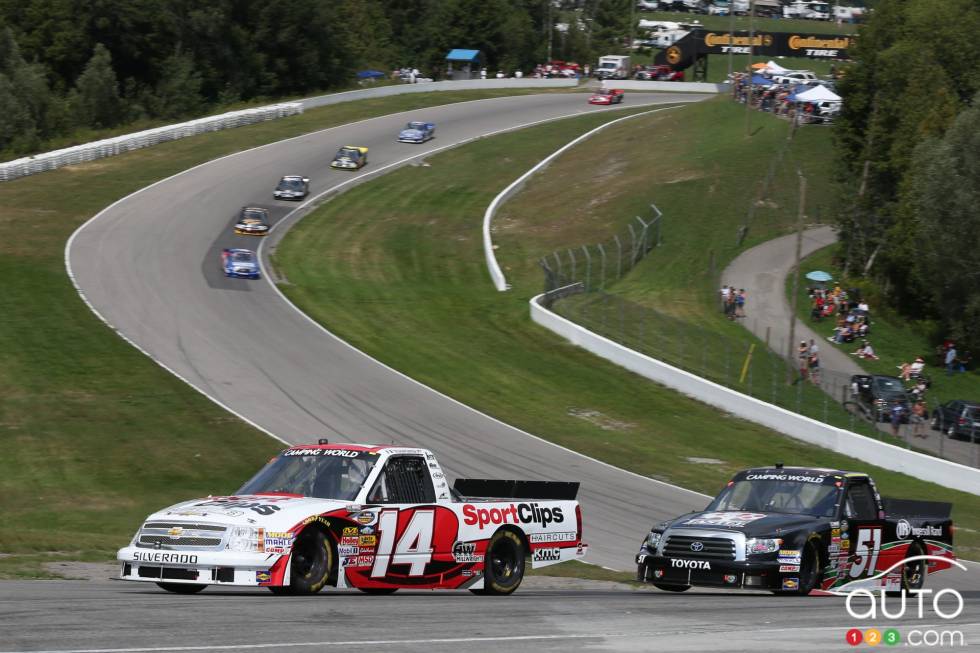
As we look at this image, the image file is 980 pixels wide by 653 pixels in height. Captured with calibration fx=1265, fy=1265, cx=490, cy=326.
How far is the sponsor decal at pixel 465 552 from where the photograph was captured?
13.8 m

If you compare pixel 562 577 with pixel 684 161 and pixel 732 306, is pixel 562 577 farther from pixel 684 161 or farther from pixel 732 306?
pixel 684 161

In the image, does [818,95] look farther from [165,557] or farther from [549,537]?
[165,557]

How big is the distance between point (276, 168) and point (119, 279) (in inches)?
1083

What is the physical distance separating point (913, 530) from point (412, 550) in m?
7.18

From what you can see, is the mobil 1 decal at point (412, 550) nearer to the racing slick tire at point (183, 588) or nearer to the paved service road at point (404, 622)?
the paved service road at point (404, 622)

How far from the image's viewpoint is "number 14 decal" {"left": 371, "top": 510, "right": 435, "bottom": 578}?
1294 centimetres

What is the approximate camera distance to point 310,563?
1226cm

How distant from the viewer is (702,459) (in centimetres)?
3262

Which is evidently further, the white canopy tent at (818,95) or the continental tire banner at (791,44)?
the continental tire banner at (791,44)

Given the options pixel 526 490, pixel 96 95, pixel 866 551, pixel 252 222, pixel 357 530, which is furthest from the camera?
pixel 96 95

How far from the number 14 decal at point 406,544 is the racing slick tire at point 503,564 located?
0.95 meters

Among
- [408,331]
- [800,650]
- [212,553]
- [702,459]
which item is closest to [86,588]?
[212,553]

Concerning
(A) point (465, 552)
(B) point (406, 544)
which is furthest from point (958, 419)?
(B) point (406, 544)

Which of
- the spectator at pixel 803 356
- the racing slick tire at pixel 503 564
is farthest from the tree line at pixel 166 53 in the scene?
the racing slick tire at pixel 503 564
